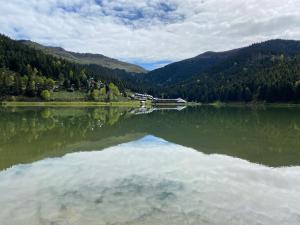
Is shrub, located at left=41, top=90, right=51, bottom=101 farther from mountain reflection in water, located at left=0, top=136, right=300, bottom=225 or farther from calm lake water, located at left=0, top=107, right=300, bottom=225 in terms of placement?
mountain reflection in water, located at left=0, top=136, right=300, bottom=225

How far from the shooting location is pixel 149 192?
17.8m

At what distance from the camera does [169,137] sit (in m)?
43.6

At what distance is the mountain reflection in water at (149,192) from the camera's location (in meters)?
14.5

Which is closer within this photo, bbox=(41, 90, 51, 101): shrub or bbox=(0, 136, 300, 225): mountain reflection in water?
bbox=(0, 136, 300, 225): mountain reflection in water

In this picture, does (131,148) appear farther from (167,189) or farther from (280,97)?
(280,97)

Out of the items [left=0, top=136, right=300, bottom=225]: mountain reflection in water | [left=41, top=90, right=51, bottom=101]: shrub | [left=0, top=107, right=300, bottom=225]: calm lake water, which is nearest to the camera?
[left=0, top=136, right=300, bottom=225]: mountain reflection in water

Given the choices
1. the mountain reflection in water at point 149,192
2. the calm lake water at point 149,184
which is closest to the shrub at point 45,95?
the calm lake water at point 149,184

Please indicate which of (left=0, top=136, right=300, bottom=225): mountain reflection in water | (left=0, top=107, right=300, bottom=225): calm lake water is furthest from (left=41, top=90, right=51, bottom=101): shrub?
(left=0, top=136, right=300, bottom=225): mountain reflection in water

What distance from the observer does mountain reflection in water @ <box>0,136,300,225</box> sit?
1446 centimetres

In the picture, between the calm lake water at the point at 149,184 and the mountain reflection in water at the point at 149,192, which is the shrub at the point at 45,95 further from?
the mountain reflection in water at the point at 149,192

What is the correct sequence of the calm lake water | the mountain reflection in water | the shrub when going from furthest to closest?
the shrub < the calm lake water < the mountain reflection in water

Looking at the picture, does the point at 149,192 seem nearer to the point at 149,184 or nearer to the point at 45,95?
the point at 149,184

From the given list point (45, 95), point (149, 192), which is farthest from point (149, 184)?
point (45, 95)

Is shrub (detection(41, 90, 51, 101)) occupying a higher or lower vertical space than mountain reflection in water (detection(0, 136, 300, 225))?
higher
